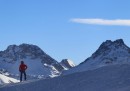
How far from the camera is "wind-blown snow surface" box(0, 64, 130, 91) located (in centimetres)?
3325

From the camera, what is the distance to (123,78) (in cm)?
3453

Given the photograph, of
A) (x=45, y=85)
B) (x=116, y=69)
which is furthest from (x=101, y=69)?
(x=45, y=85)

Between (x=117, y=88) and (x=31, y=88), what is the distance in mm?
7561

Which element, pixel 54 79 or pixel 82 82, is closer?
pixel 82 82

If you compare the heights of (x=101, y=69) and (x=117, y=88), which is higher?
(x=101, y=69)

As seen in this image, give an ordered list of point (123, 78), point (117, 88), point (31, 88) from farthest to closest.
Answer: point (31, 88)
point (123, 78)
point (117, 88)

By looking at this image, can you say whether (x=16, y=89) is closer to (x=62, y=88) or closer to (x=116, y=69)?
(x=62, y=88)

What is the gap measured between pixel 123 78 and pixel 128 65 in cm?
425

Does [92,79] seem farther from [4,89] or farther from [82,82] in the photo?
[4,89]

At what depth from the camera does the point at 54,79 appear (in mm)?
38562

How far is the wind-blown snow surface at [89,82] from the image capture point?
3325 cm

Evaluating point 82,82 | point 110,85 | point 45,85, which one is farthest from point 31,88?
point 110,85

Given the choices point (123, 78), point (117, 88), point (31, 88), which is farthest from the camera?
point (31, 88)

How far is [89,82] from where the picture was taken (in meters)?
35.4
